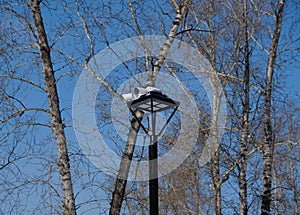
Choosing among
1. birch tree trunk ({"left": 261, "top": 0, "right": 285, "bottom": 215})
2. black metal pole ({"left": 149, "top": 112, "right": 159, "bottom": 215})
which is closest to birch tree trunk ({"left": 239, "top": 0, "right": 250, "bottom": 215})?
birch tree trunk ({"left": 261, "top": 0, "right": 285, "bottom": 215})

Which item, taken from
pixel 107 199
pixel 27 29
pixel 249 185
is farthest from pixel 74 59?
pixel 249 185

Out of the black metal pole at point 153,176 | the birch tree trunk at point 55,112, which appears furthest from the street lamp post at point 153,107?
the birch tree trunk at point 55,112

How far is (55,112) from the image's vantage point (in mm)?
5387

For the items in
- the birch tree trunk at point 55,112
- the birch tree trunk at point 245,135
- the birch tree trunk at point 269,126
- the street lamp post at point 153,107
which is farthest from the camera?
the birch tree trunk at point 245,135

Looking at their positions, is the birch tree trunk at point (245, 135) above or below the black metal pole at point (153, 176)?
above

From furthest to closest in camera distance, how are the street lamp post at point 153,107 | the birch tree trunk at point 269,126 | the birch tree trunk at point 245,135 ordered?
the birch tree trunk at point 245,135 < the birch tree trunk at point 269,126 < the street lamp post at point 153,107

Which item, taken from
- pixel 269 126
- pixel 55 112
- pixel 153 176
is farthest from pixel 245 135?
pixel 55 112

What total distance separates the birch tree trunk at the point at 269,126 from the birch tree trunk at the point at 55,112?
109 inches

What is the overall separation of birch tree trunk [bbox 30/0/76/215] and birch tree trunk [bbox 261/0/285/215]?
9.10 ft

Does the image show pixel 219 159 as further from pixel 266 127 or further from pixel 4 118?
pixel 4 118

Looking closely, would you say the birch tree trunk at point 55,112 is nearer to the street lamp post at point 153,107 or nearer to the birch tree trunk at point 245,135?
the street lamp post at point 153,107

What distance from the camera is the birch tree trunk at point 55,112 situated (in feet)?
16.8

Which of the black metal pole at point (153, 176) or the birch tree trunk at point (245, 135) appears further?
the birch tree trunk at point (245, 135)

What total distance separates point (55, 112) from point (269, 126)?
298 cm
